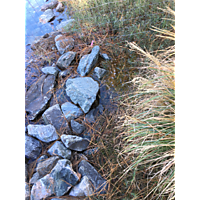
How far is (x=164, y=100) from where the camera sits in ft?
4.47

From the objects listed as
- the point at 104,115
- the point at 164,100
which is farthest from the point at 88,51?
the point at 164,100

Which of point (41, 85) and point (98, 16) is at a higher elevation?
point (98, 16)

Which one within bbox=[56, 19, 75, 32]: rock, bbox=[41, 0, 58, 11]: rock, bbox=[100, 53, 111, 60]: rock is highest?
bbox=[41, 0, 58, 11]: rock

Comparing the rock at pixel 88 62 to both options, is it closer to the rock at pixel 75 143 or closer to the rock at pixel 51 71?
the rock at pixel 51 71

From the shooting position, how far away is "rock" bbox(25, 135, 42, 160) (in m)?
1.74

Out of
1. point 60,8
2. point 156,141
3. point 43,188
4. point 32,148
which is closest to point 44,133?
point 32,148

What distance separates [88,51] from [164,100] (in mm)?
1605

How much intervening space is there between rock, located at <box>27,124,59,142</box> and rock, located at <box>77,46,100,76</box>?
92 centimetres

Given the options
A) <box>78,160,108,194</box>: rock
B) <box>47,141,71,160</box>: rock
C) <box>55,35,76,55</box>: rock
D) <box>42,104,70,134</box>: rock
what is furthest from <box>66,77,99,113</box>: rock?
<box>55,35,76,55</box>: rock

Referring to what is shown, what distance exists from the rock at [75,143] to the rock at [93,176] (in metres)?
0.17

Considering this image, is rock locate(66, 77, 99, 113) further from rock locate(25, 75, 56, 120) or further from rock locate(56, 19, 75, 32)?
rock locate(56, 19, 75, 32)

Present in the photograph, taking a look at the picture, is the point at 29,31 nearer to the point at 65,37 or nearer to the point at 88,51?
the point at 65,37

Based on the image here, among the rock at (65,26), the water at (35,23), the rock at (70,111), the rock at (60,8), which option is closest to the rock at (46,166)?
the rock at (70,111)

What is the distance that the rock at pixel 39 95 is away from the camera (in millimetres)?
2155
